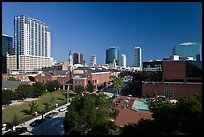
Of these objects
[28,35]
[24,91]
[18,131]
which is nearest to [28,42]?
[28,35]

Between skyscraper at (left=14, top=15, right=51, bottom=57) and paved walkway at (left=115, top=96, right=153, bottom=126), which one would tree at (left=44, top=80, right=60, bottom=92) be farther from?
skyscraper at (left=14, top=15, right=51, bottom=57)

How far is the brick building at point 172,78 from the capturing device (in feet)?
80.9

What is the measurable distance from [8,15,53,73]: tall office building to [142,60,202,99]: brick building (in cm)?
4389

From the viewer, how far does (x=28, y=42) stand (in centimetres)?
6400

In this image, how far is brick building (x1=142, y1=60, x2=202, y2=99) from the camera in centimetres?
2467

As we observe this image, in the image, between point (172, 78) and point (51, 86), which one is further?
point (51, 86)

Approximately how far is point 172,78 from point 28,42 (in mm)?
48180

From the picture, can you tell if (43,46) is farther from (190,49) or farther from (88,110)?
(88,110)

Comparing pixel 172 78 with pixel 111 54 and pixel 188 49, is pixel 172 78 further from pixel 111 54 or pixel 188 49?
pixel 111 54

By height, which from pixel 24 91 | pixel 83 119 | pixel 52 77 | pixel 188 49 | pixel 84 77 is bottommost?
pixel 24 91

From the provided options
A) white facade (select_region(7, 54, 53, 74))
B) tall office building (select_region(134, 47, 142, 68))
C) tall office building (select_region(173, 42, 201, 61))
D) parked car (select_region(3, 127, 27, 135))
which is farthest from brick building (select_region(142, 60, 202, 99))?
tall office building (select_region(134, 47, 142, 68))

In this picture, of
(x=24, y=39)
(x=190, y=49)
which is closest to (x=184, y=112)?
(x=24, y=39)

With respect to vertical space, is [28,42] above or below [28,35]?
below

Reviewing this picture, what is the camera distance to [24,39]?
62.5 m
